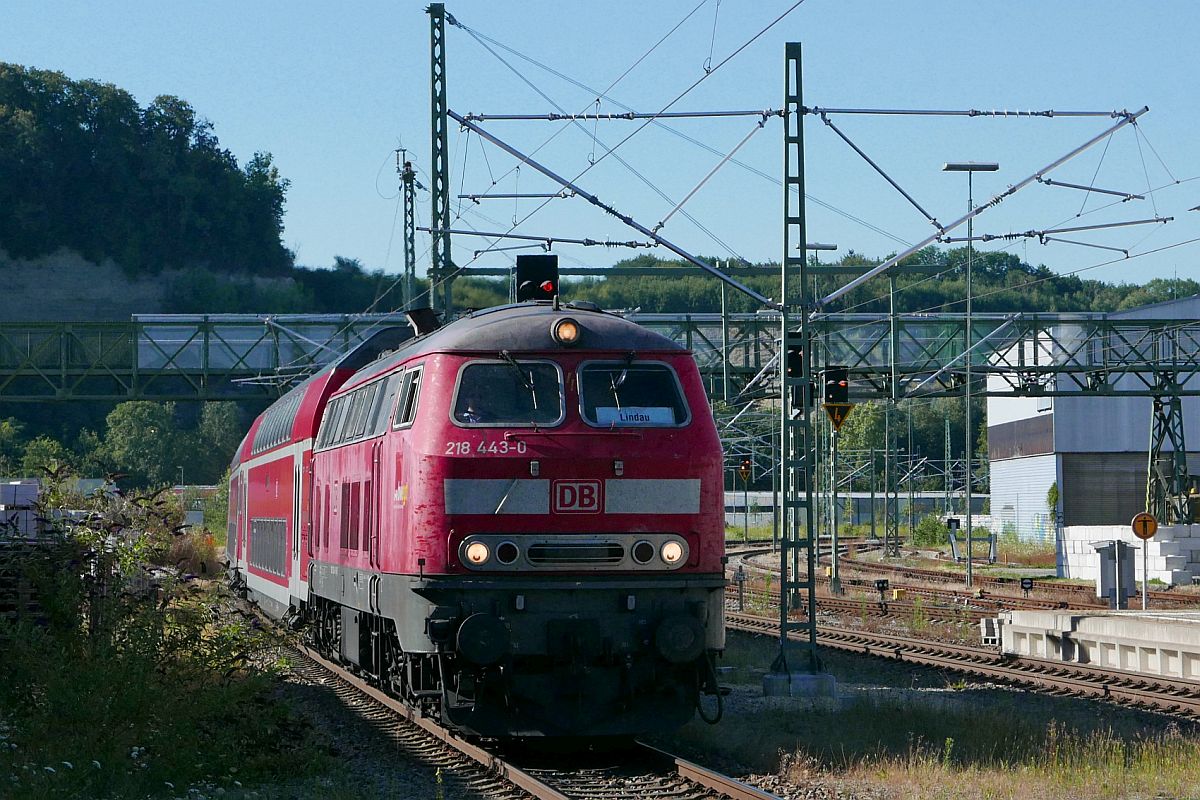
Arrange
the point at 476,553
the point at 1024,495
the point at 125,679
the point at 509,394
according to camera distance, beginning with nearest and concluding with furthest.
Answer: the point at 476,553 → the point at 509,394 → the point at 125,679 → the point at 1024,495

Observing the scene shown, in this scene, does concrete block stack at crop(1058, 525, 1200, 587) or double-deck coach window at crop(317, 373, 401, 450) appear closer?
double-deck coach window at crop(317, 373, 401, 450)

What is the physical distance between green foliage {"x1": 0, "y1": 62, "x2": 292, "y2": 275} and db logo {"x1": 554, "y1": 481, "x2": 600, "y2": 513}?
4491 inches

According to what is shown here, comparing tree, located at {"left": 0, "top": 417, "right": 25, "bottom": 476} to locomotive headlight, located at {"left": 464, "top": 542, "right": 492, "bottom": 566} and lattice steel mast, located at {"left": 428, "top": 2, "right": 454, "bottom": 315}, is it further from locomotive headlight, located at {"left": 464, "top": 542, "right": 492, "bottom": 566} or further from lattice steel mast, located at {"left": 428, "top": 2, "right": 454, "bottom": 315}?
locomotive headlight, located at {"left": 464, "top": 542, "right": 492, "bottom": 566}

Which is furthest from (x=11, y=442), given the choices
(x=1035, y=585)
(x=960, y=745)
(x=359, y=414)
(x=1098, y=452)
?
(x=960, y=745)

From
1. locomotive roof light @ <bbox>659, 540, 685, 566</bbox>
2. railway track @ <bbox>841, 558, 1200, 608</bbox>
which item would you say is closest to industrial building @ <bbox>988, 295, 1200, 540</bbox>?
railway track @ <bbox>841, 558, 1200, 608</bbox>

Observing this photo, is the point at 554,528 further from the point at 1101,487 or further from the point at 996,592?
the point at 1101,487

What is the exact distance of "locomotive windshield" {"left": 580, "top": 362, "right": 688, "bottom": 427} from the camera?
12.3m

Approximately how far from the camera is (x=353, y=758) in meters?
13.0

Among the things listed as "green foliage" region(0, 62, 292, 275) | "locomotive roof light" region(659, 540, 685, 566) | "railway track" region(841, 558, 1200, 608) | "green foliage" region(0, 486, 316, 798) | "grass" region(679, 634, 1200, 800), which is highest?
"green foliage" region(0, 62, 292, 275)

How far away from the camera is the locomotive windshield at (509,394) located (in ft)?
40.1

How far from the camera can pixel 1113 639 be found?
2119cm

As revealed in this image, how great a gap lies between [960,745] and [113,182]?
117156 millimetres

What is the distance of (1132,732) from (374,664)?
737 cm

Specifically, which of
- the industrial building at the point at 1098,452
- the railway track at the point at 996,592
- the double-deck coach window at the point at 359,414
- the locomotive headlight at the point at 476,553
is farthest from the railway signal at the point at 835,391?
the industrial building at the point at 1098,452
